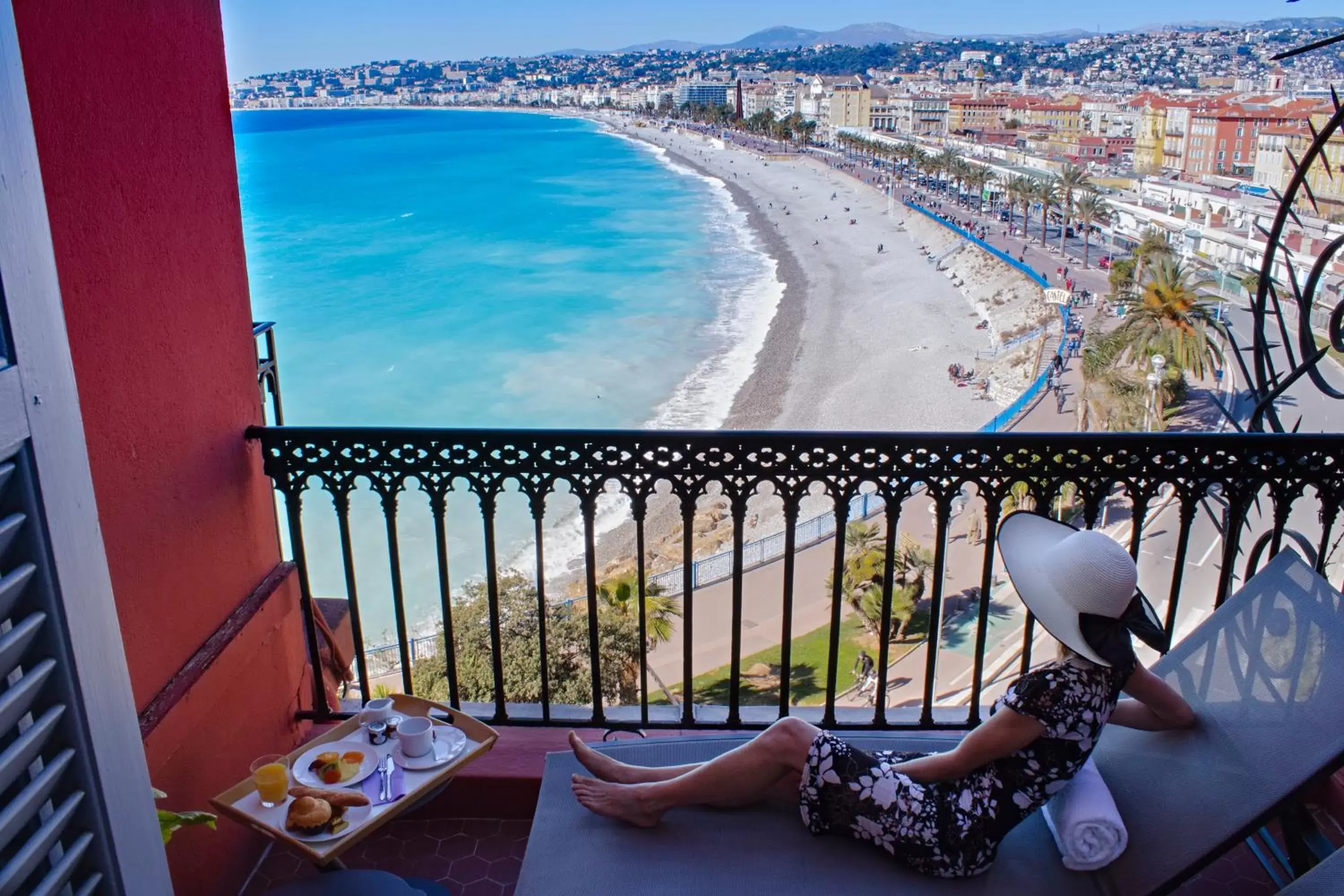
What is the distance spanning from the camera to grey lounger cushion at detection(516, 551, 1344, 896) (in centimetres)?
203

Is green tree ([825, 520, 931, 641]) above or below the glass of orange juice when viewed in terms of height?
below

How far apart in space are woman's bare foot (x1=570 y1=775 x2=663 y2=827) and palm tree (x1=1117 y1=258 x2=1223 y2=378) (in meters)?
27.7

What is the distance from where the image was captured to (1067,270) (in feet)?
158

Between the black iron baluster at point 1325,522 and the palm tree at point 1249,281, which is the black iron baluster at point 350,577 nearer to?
the black iron baluster at point 1325,522

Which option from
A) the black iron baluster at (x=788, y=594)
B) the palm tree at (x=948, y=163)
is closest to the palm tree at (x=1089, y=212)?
the palm tree at (x=948, y=163)

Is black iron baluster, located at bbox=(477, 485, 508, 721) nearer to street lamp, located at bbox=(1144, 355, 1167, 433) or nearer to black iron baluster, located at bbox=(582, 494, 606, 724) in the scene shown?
black iron baluster, located at bbox=(582, 494, 606, 724)

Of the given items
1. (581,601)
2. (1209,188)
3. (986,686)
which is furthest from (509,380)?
(1209,188)

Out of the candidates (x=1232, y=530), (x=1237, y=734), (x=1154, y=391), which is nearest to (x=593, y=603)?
(x=1237, y=734)

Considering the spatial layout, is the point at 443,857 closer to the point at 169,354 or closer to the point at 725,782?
the point at 725,782

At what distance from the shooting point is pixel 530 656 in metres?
12.7

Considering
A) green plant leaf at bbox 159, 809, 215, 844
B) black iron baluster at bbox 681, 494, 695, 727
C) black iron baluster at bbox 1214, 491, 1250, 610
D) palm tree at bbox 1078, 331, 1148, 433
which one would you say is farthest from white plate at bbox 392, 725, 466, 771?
palm tree at bbox 1078, 331, 1148, 433

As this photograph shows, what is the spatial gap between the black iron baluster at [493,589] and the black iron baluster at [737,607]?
0.68 meters

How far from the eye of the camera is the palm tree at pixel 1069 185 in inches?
2125

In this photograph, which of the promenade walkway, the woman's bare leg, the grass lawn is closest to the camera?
the woman's bare leg
